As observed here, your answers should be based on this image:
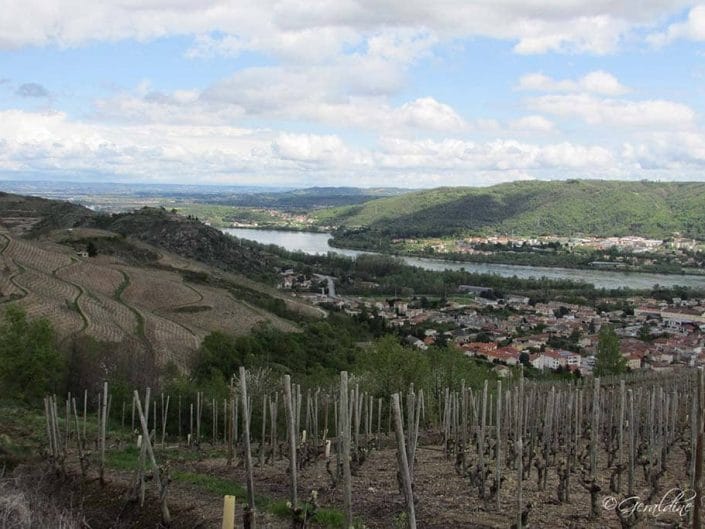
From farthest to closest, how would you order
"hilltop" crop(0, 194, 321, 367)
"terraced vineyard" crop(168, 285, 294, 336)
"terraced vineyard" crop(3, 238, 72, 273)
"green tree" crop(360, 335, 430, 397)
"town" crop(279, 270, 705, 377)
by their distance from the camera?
"town" crop(279, 270, 705, 377), "terraced vineyard" crop(3, 238, 72, 273), "terraced vineyard" crop(168, 285, 294, 336), "hilltop" crop(0, 194, 321, 367), "green tree" crop(360, 335, 430, 397)

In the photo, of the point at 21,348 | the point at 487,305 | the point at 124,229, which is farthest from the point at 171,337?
the point at 124,229

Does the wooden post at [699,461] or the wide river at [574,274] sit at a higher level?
the wooden post at [699,461]

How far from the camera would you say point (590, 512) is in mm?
9016

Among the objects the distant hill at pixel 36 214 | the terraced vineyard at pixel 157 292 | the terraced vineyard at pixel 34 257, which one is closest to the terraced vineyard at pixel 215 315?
the terraced vineyard at pixel 157 292

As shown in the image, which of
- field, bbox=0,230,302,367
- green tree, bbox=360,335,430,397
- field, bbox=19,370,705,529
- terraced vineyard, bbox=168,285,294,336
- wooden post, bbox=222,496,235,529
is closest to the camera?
wooden post, bbox=222,496,235,529

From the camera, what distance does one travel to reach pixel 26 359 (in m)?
20.6

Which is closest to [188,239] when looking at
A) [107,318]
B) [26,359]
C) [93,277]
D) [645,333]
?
[93,277]

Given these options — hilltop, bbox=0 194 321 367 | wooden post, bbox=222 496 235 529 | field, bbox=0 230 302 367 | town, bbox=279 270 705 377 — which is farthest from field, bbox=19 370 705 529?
town, bbox=279 270 705 377

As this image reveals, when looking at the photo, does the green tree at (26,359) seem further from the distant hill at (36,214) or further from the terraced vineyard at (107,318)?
the distant hill at (36,214)

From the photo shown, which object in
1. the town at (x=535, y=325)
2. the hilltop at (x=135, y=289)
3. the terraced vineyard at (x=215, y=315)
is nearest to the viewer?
the hilltop at (x=135, y=289)

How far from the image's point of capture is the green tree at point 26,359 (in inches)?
802

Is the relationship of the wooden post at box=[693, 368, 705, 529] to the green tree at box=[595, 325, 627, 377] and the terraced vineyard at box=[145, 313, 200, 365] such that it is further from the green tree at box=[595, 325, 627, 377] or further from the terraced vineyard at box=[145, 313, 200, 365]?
the green tree at box=[595, 325, 627, 377]

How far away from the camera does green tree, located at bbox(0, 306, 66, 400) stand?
20359 millimetres

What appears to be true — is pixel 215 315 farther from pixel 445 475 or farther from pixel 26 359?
pixel 445 475
